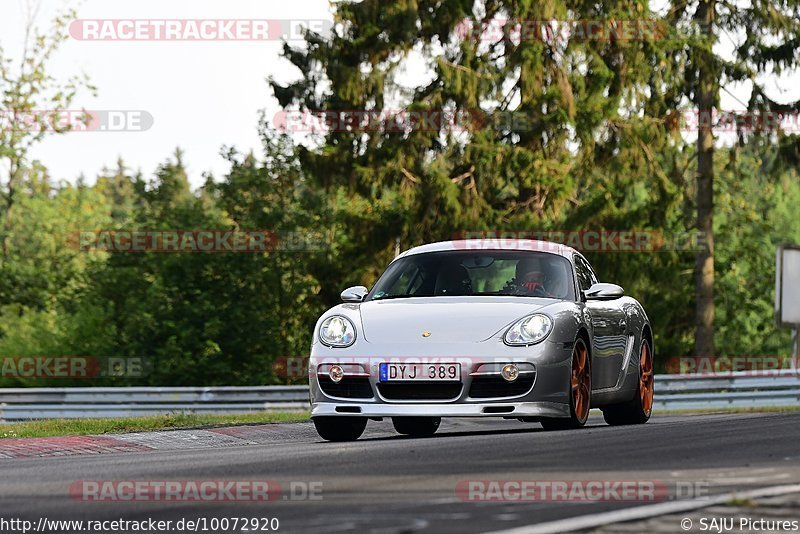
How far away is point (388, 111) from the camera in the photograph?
3669 centimetres

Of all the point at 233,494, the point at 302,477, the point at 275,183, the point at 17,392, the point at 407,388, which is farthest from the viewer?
the point at 275,183

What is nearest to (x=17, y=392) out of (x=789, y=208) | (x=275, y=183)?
(x=275, y=183)

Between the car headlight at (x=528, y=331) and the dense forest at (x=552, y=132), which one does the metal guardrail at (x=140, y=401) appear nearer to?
the dense forest at (x=552, y=132)

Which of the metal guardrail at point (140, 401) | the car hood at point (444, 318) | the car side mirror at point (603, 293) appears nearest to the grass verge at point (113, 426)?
the car hood at point (444, 318)

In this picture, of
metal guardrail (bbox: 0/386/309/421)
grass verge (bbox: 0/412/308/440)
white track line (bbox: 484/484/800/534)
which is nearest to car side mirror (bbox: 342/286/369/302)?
grass verge (bbox: 0/412/308/440)

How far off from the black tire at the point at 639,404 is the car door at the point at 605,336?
67cm

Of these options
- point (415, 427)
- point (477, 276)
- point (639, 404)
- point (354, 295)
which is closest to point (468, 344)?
point (354, 295)

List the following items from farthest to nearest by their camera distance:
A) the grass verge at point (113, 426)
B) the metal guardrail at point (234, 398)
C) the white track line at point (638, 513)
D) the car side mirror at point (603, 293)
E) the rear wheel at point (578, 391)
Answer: the metal guardrail at point (234, 398) < the grass verge at point (113, 426) < the car side mirror at point (603, 293) < the rear wheel at point (578, 391) < the white track line at point (638, 513)

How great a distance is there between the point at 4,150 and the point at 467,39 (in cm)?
2215

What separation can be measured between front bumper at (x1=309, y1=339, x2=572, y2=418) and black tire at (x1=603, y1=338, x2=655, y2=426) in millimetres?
2398

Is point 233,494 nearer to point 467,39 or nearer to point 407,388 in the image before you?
point 407,388

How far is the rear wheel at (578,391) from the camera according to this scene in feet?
38.2

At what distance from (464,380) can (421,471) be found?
295 cm

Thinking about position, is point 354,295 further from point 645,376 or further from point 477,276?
point 645,376
